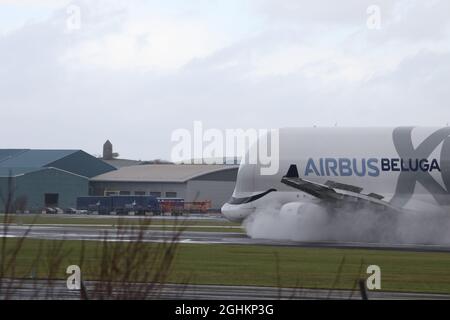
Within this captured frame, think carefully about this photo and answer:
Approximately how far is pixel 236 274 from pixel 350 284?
4.29m

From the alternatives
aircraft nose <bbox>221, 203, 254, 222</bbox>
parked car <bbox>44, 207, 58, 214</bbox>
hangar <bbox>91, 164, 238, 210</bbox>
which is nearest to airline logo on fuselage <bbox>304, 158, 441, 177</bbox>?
aircraft nose <bbox>221, 203, 254, 222</bbox>

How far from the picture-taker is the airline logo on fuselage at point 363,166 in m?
49.0

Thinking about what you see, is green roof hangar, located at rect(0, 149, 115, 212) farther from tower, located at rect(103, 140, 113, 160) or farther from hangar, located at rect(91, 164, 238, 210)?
tower, located at rect(103, 140, 113, 160)

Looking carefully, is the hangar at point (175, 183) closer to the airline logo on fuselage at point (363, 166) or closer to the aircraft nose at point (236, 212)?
the aircraft nose at point (236, 212)

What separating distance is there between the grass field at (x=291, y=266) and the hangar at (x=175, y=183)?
71426 mm

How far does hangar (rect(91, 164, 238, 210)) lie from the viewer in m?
115

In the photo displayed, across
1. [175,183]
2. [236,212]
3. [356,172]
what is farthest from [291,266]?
[175,183]

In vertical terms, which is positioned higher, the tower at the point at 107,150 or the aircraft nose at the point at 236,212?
the tower at the point at 107,150

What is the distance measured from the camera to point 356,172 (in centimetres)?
5072

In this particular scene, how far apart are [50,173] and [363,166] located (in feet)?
214


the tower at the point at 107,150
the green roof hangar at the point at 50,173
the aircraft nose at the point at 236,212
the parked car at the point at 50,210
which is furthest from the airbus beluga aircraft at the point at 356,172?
the tower at the point at 107,150

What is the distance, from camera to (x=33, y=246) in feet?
132
